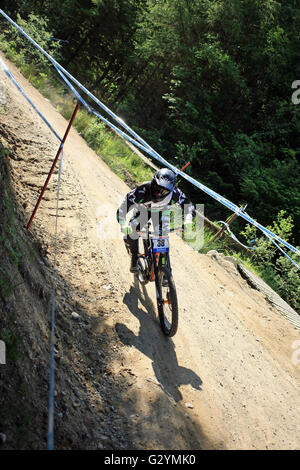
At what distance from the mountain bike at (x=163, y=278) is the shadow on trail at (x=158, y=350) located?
173mm

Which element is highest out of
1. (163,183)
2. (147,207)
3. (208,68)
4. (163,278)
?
(208,68)

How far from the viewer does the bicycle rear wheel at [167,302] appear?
5.01 m

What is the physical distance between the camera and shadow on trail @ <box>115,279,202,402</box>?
4.54 meters

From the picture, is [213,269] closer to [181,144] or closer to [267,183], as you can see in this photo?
[267,183]

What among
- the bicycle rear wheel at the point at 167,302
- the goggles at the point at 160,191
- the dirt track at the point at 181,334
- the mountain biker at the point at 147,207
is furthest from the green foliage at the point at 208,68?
the goggles at the point at 160,191

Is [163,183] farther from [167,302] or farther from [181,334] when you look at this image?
[181,334]

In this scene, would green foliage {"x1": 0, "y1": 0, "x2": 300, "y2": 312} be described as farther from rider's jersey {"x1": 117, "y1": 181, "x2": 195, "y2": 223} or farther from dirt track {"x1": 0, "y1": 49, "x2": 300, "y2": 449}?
rider's jersey {"x1": 117, "y1": 181, "x2": 195, "y2": 223}

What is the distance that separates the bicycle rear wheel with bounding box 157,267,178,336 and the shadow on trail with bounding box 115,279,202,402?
158 mm

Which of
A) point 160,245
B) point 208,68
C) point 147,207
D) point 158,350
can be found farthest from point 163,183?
point 208,68

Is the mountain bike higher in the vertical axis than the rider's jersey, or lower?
lower

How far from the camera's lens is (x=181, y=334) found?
567 centimetres

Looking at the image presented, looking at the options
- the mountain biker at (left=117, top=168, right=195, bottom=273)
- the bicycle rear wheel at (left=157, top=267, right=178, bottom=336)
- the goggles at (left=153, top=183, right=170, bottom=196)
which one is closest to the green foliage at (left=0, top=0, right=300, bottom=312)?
the mountain biker at (left=117, top=168, right=195, bottom=273)

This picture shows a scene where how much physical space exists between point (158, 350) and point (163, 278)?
3.01ft
